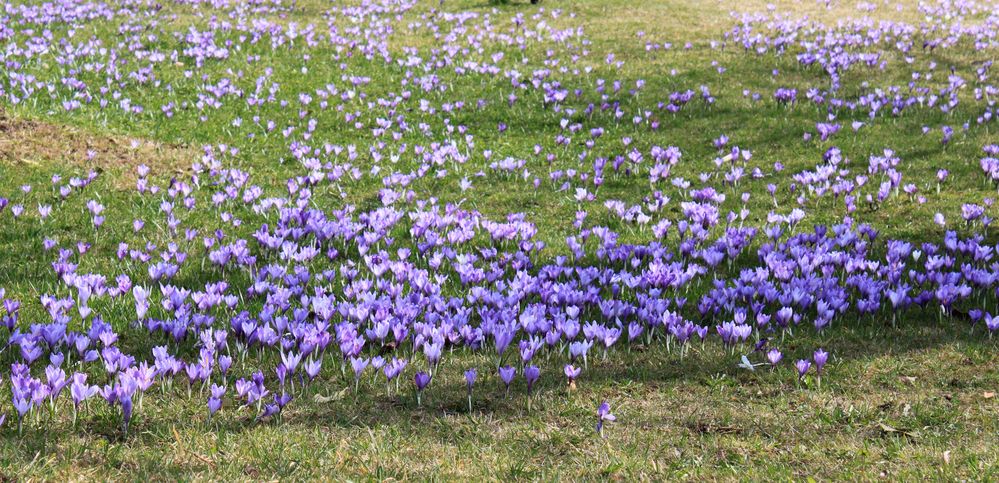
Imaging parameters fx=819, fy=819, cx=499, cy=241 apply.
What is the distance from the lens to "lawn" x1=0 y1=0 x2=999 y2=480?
158 inches

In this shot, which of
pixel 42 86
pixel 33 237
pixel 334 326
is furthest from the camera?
pixel 42 86

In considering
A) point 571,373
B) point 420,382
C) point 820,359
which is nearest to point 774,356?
point 820,359

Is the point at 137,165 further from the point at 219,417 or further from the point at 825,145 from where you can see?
the point at 825,145

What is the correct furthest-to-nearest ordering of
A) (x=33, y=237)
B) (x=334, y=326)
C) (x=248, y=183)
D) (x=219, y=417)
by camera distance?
1. (x=248, y=183)
2. (x=33, y=237)
3. (x=334, y=326)
4. (x=219, y=417)

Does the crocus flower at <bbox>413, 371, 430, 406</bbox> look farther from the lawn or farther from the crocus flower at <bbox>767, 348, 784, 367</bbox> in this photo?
the crocus flower at <bbox>767, 348, 784, 367</bbox>

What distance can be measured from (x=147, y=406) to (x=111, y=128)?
8.10m

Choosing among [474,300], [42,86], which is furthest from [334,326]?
[42,86]

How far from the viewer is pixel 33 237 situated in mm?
7457

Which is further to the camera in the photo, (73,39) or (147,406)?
(73,39)

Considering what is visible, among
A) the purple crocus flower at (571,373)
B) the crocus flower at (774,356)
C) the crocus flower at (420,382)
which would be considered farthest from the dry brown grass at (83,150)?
the crocus flower at (774,356)

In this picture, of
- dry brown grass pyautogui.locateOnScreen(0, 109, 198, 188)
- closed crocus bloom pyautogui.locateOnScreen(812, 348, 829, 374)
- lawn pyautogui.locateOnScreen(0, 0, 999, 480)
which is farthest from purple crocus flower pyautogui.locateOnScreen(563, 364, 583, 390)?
dry brown grass pyautogui.locateOnScreen(0, 109, 198, 188)

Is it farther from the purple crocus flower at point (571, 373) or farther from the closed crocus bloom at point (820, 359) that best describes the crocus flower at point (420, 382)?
the closed crocus bloom at point (820, 359)

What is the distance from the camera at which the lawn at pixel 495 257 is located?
4023 millimetres

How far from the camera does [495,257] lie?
692 centimetres
